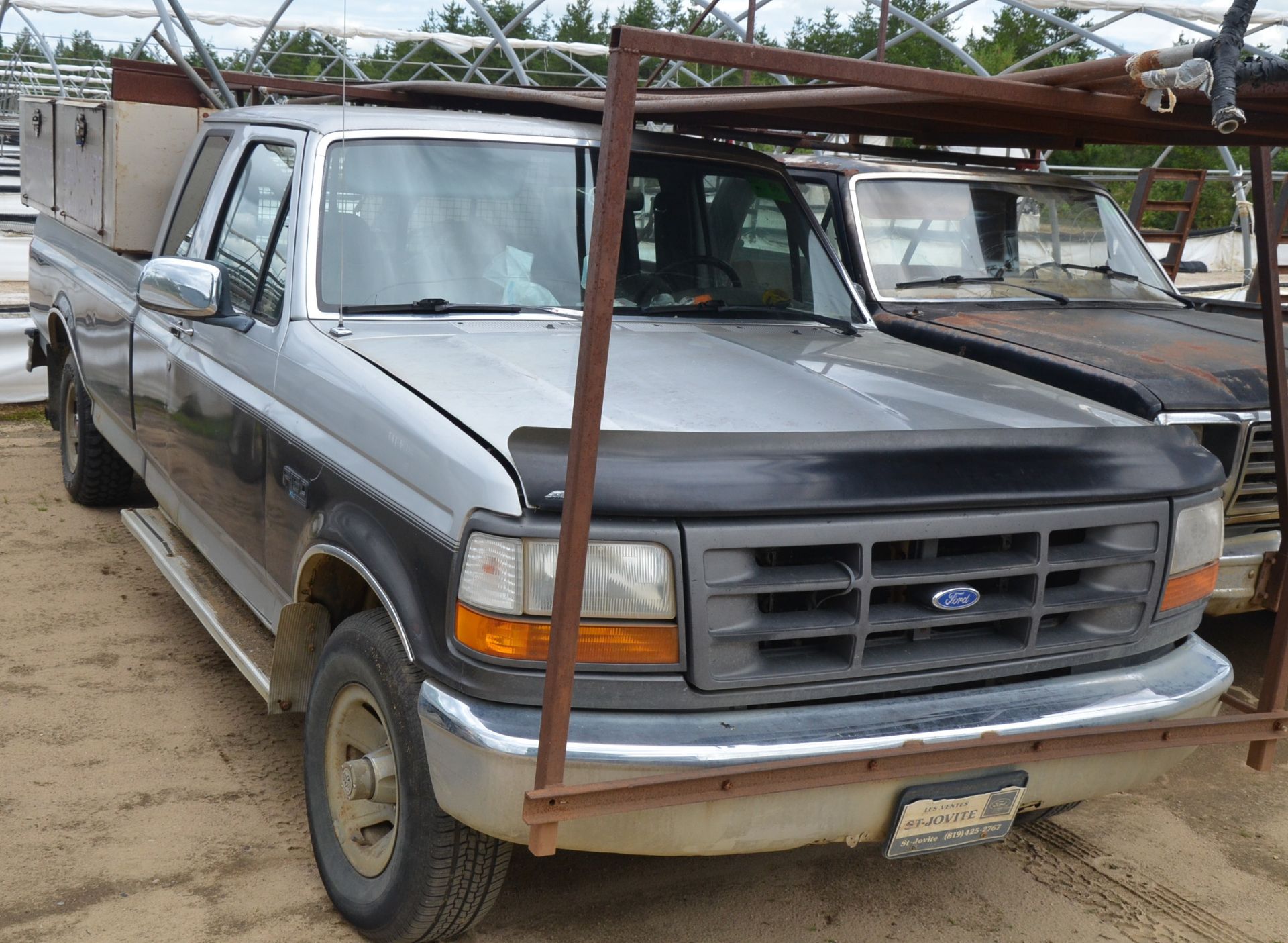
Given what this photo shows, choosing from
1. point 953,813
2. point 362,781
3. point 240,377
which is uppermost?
point 240,377

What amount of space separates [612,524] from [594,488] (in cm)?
15

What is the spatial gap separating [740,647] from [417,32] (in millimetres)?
18516

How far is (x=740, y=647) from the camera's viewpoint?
263cm

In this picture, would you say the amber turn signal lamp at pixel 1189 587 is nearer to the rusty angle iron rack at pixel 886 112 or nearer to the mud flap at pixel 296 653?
the rusty angle iron rack at pixel 886 112

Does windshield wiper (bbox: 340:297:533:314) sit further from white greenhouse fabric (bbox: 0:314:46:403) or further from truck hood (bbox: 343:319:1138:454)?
white greenhouse fabric (bbox: 0:314:46:403)

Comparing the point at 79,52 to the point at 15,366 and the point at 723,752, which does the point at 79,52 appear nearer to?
the point at 15,366

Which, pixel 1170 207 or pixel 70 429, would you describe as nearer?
pixel 70 429

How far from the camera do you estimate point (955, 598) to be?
2818 mm

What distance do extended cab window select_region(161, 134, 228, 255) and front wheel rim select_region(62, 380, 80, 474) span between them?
1.85 m

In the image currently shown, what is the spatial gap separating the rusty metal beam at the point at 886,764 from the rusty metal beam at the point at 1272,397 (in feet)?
0.25

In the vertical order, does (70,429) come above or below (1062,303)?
below

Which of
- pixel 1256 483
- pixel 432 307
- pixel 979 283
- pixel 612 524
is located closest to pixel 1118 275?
pixel 979 283

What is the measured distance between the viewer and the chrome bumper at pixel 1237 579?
15.1ft

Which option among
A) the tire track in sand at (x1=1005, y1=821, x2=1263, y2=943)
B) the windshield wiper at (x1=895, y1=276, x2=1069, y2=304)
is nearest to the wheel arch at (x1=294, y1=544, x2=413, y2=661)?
the tire track in sand at (x1=1005, y1=821, x2=1263, y2=943)
